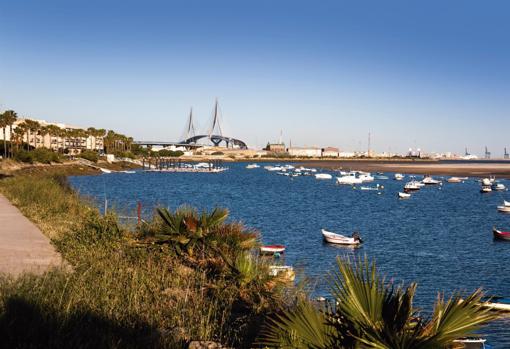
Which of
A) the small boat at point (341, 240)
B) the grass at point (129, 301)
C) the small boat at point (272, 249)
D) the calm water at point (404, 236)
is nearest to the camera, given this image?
the grass at point (129, 301)

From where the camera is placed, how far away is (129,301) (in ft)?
32.5

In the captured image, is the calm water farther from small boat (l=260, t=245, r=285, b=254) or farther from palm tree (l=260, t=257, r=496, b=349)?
palm tree (l=260, t=257, r=496, b=349)

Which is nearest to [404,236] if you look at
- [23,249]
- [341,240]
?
[341,240]

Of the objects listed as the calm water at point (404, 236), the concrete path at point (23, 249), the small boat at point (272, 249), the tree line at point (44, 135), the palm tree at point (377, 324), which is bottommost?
the calm water at point (404, 236)

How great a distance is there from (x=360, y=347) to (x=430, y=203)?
236 feet

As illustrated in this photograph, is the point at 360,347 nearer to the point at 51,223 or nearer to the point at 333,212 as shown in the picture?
the point at 51,223

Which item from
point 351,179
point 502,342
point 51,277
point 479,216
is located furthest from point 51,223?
point 351,179

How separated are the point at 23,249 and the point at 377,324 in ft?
44.5

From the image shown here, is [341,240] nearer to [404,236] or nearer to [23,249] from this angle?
[404,236]

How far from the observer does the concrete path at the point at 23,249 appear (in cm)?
1344

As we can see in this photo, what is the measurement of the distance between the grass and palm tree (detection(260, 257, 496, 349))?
104 inches

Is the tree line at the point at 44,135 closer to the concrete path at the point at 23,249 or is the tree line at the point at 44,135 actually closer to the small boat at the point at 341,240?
the small boat at the point at 341,240

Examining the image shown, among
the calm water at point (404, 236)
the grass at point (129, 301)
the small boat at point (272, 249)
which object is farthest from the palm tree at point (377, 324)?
the small boat at point (272, 249)

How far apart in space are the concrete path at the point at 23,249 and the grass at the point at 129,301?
0.59m
